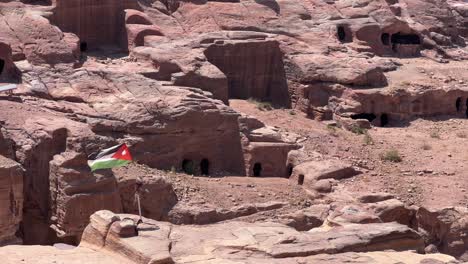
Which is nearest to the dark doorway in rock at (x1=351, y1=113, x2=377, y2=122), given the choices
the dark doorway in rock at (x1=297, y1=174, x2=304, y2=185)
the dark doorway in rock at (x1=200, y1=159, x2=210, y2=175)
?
the dark doorway in rock at (x1=297, y1=174, x2=304, y2=185)

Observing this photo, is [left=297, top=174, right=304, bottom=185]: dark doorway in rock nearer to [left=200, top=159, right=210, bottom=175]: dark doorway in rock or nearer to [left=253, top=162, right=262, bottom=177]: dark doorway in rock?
[left=253, top=162, right=262, bottom=177]: dark doorway in rock

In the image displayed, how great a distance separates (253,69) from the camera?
4081 cm

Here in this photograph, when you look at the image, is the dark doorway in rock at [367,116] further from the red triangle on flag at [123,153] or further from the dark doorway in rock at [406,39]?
the red triangle on flag at [123,153]

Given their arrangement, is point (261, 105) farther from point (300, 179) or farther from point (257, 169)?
point (300, 179)

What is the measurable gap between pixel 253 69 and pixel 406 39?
426 inches

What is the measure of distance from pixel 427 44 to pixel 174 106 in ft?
64.3

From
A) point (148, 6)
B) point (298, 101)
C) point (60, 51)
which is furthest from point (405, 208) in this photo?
point (148, 6)

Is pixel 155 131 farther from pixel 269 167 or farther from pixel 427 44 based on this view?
pixel 427 44

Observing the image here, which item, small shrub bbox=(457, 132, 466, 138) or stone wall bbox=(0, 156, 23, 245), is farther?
small shrub bbox=(457, 132, 466, 138)

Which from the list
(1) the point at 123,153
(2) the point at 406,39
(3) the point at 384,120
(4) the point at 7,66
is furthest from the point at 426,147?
(1) the point at 123,153

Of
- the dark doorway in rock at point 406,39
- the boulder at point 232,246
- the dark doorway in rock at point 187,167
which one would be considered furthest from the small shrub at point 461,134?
the boulder at point 232,246

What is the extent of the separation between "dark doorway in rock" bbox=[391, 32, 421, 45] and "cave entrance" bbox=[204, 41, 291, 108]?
8.83 meters

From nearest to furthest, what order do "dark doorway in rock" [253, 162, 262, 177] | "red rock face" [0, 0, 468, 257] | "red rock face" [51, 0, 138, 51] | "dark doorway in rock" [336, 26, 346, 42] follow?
1. "red rock face" [0, 0, 468, 257]
2. "dark doorway in rock" [253, 162, 262, 177]
3. "red rock face" [51, 0, 138, 51]
4. "dark doorway in rock" [336, 26, 346, 42]

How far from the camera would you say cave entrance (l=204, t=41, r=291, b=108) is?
39.9 metres
